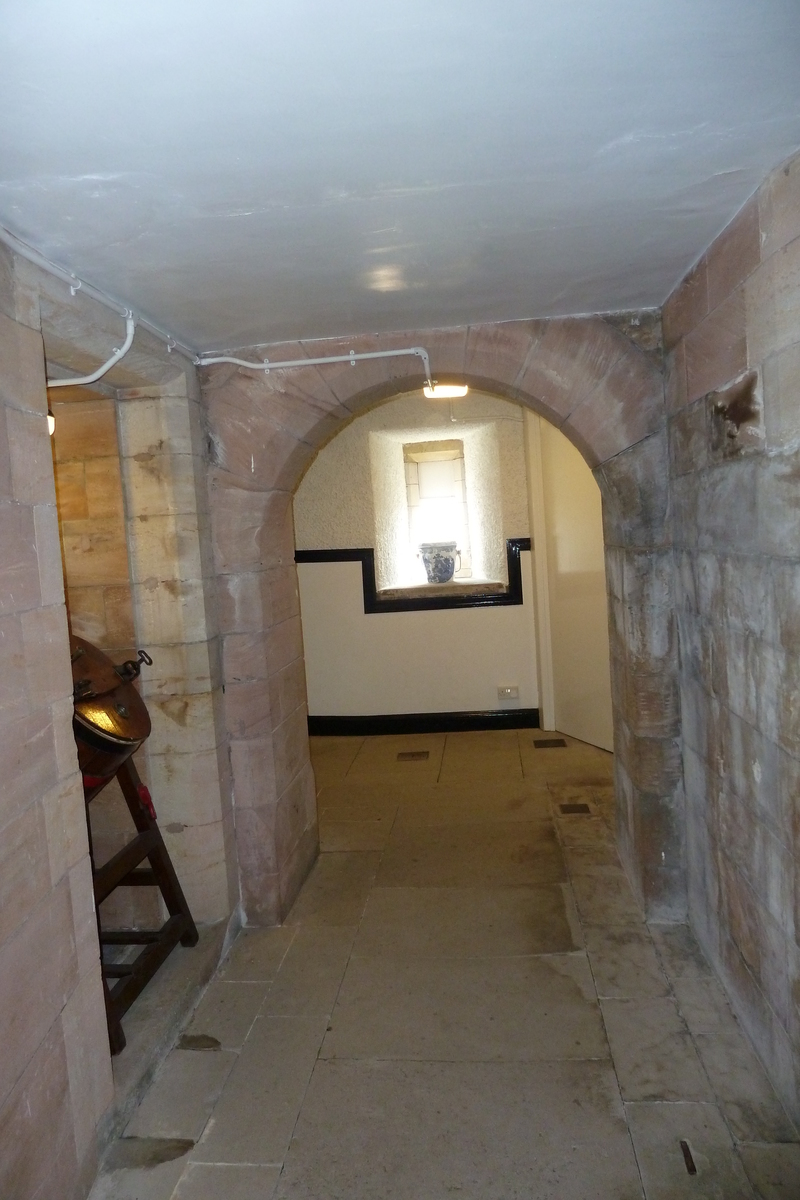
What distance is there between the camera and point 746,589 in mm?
2152

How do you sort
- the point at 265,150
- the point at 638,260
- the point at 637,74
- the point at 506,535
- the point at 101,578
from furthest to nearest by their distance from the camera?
the point at 506,535 → the point at 101,578 → the point at 638,260 → the point at 265,150 → the point at 637,74

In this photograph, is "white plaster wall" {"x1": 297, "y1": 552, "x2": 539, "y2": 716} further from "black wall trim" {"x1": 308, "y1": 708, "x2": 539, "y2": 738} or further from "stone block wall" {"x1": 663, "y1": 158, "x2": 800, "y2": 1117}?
"stone block wall" {"x1": 663, "y1": 158, "x2": 800, "y2": 1117}

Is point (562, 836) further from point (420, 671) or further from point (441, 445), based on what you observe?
point (441, 445)

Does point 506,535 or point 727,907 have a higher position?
point 506,535

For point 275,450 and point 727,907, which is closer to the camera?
point 727,907

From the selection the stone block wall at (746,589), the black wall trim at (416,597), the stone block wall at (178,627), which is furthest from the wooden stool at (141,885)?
the black wall trim at (416,597)

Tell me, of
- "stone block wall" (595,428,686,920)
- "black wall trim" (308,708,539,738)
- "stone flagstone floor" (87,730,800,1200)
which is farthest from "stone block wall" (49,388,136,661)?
"black wall trim" (308,708,539,738)

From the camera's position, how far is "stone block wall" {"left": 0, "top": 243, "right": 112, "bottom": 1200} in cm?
172

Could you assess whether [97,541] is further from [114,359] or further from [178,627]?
[114,359]

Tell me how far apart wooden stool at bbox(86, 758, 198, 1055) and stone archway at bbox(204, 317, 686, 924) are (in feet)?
1.21

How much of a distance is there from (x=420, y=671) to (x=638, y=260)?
4162 mm

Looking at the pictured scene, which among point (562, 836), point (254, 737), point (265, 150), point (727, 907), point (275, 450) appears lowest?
point (562, 836)

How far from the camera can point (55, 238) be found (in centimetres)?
193

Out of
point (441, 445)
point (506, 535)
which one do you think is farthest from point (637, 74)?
point (441, 445)
